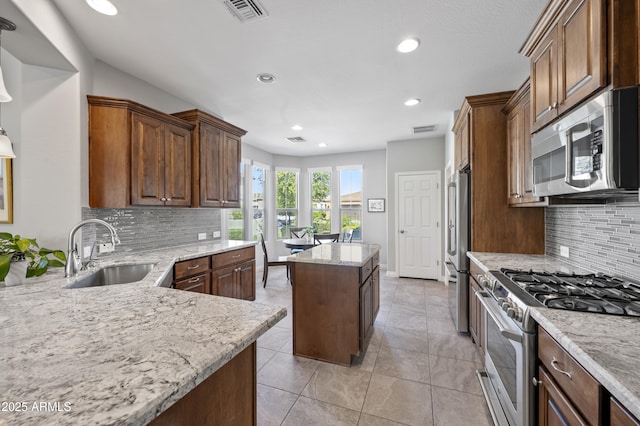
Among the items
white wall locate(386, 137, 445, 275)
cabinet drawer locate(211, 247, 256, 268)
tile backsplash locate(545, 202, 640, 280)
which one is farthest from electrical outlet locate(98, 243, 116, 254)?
white wall locate(386, 137, 445, 275)

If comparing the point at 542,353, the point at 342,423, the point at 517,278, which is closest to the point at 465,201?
the point at 517,278

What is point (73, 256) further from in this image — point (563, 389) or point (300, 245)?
point (300, 245)

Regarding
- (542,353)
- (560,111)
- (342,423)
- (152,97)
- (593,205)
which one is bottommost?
(342,423)

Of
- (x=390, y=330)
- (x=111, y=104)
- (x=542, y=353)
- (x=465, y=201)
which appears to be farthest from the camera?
(x=390, y=330)

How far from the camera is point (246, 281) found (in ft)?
11.6

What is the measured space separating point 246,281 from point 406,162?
3772 mm

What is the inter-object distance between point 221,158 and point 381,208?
12.4ft

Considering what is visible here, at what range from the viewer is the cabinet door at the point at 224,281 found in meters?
2.94

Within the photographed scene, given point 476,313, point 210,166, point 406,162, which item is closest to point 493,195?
point 476,313

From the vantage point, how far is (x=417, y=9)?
1.90m

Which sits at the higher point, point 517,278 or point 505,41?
point 505,41

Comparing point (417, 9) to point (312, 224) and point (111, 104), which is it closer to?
point (111, 104)

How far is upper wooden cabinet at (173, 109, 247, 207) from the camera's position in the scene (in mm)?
3215

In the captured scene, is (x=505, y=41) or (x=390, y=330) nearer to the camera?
(x=505, y=41)
